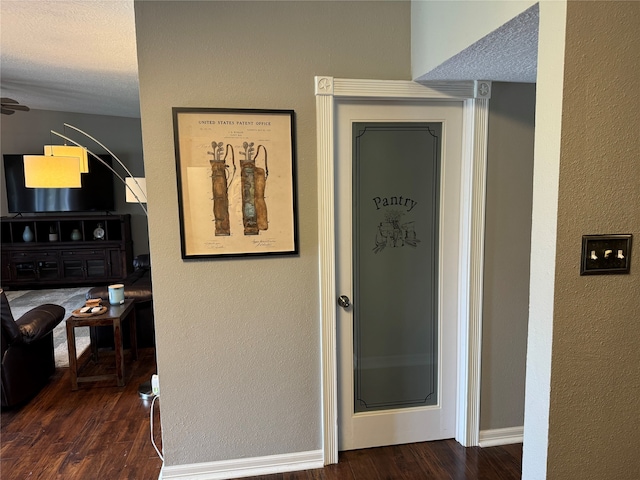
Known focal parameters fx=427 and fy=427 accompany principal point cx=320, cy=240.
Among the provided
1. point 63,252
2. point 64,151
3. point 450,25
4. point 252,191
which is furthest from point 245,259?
point 63,252

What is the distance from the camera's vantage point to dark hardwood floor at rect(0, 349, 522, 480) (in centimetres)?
226

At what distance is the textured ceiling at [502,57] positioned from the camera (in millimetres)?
1412

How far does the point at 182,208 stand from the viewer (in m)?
2.04

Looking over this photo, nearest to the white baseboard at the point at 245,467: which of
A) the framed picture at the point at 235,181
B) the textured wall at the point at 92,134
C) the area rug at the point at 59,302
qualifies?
the framed picture at the point at 235,181

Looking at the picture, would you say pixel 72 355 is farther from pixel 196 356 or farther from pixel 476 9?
pixel 476 9

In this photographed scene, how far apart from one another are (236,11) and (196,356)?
5.49 feet

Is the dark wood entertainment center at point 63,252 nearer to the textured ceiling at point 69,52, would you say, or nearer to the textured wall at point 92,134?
the textured wall at point 92,134

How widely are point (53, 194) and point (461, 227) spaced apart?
641cm

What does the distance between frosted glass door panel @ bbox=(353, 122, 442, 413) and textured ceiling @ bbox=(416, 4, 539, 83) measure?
340 millimetres

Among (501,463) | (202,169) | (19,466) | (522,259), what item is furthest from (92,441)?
(522,259)

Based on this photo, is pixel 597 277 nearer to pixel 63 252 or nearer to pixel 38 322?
pixel 38 322

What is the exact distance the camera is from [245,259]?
84.4 inches

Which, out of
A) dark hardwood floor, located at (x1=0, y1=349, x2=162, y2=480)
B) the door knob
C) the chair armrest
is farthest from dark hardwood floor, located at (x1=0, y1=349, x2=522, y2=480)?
the door knob

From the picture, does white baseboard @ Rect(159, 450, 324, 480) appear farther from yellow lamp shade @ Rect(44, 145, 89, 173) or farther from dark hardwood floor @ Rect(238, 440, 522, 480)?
yellow lamp shade @ Rect(44, 145, 89, 173)
